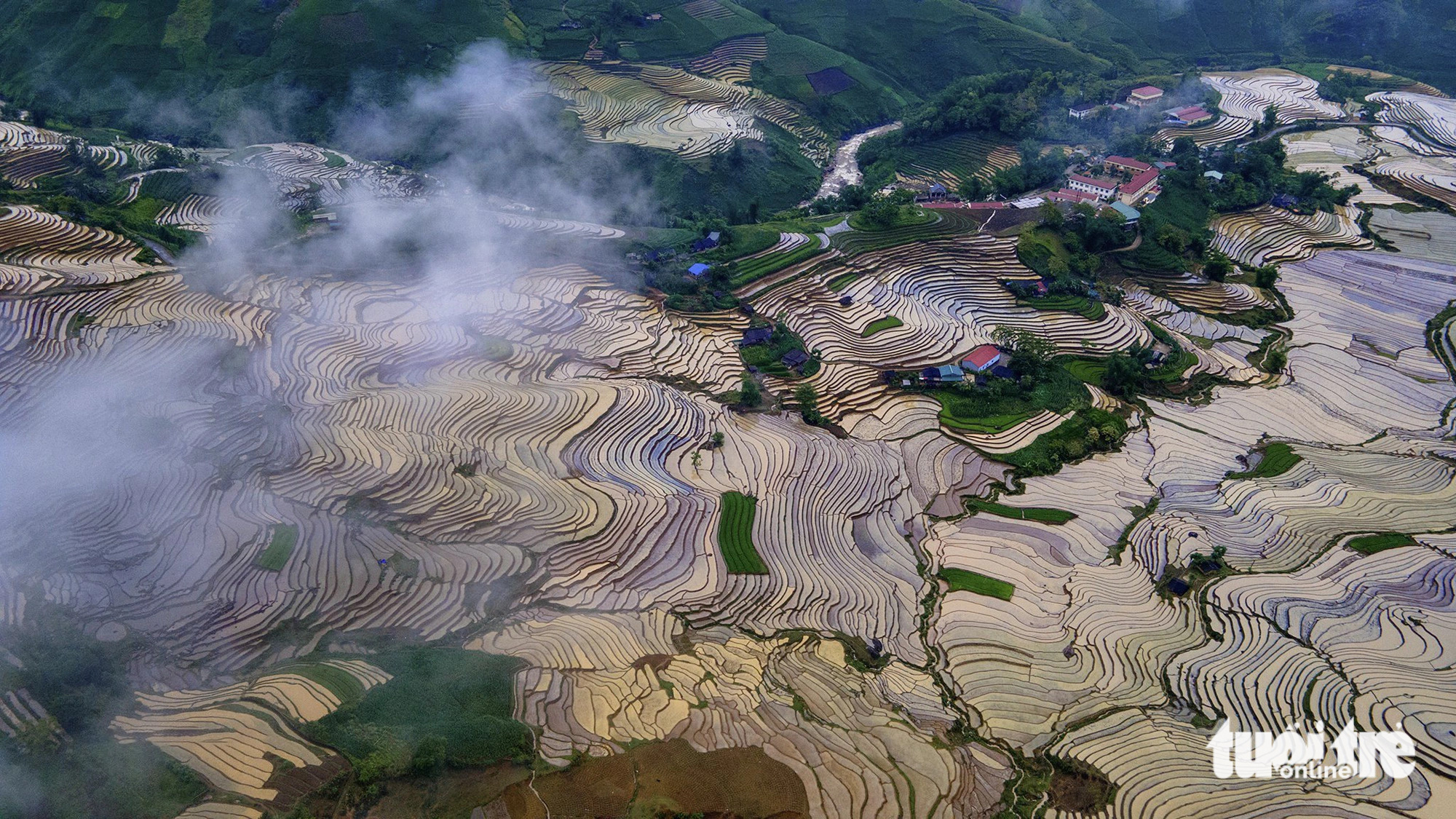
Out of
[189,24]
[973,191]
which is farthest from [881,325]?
[189,24]

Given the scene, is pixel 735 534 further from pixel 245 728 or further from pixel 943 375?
pixel 245 728

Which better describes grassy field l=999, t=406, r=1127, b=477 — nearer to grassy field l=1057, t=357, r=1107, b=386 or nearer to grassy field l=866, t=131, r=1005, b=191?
grassy field l=1057, t=357, r=1107, b=386

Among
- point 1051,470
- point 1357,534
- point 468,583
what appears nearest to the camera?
point 468,583

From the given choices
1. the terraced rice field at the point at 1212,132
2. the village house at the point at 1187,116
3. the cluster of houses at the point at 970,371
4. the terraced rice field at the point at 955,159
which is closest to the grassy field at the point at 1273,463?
the cluster of houses at the point at 970,371

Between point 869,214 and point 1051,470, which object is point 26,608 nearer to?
point 1051,470

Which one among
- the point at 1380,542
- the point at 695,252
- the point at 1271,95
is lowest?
the point at 1380,542

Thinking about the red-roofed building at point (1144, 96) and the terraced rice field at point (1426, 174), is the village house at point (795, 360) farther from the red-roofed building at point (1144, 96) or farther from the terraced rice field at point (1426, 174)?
the terraced rice field at point (1426, 174)

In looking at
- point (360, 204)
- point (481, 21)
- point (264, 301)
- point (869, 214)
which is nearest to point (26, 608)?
point (264, 301)
